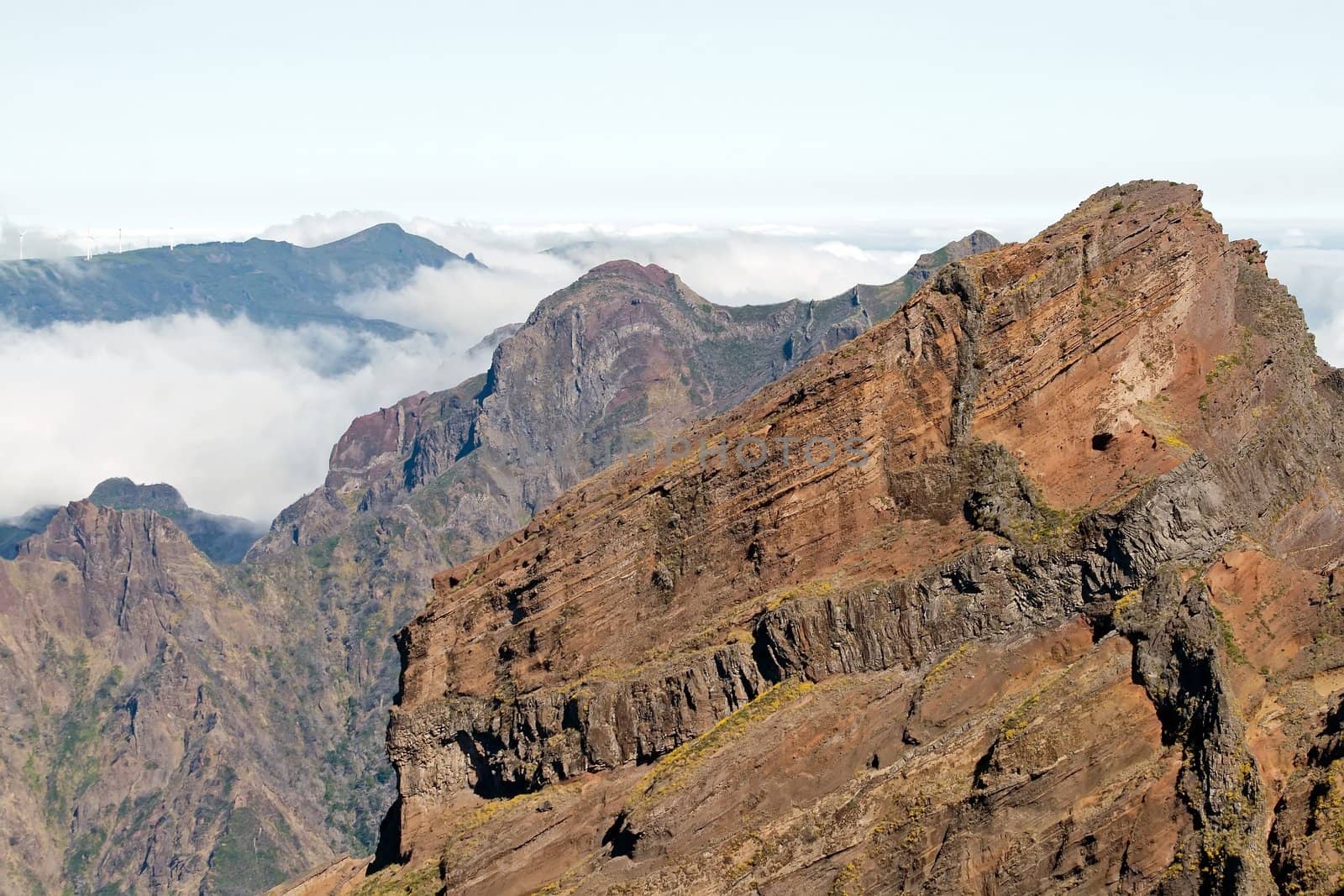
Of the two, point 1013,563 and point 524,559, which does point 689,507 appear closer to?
point 524,559

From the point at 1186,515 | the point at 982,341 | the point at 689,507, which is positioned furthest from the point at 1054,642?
the point at 689,507

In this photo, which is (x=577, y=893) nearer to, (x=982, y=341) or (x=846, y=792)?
(x=846, y=792)

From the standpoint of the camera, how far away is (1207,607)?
55375 millimetres

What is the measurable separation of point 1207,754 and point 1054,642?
30.6ft

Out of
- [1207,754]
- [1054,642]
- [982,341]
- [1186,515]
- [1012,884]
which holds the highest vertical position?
[982,341]

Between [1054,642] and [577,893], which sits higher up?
[1054,642]

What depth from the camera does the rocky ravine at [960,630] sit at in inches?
2067

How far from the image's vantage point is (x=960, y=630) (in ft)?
199

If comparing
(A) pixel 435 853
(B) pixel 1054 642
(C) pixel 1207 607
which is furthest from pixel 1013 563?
(A) pixel 435 853

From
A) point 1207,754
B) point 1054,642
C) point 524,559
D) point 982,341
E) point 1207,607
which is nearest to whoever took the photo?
point 1207,754

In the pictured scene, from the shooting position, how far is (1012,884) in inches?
2044

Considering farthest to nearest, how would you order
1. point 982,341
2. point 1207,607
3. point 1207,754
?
point 982,341
point 1207,607
point 1207,754

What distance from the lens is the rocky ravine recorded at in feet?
172

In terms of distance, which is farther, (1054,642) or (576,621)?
(576,621)
